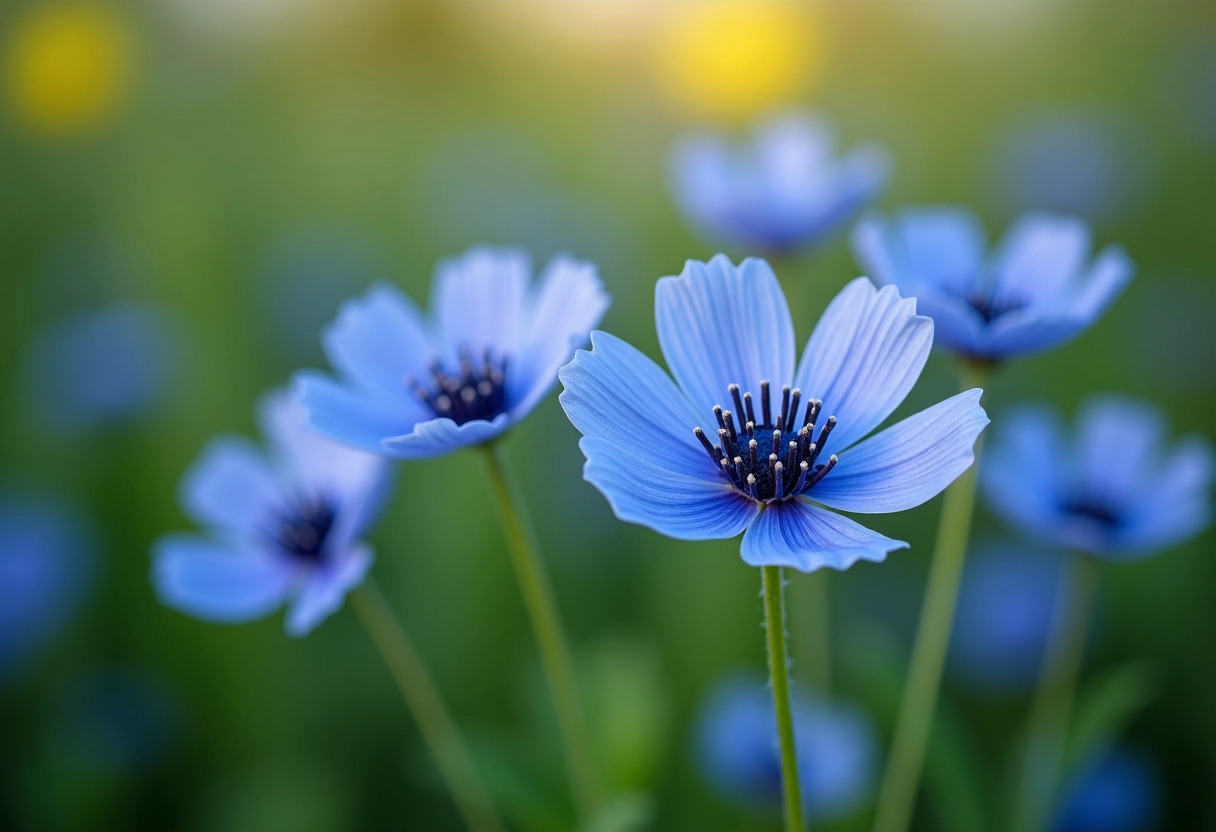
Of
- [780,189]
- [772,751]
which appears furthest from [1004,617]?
[780,189]

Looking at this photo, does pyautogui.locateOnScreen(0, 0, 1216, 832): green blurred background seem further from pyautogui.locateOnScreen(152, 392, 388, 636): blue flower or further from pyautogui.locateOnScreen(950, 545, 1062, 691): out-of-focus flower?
pyautogui.locateOnScreen(152, 392, 388, 636): blue flower

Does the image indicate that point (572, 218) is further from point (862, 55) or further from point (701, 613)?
point (862, 55)

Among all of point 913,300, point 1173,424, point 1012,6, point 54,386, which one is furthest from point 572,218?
point 1012,6

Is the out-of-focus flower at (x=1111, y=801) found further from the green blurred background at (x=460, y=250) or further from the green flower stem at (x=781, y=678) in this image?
the green flower stem at (x=781, y=678)

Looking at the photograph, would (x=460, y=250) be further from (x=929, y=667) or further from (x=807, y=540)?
(x=807, y=540)

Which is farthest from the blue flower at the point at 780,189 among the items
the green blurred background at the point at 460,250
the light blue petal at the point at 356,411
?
the light blue petal at the point at 356,411

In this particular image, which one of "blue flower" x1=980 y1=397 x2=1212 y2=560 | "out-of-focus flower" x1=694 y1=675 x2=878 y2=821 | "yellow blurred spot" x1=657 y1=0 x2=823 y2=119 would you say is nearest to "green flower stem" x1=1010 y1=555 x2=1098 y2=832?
"blue flower" x1=980 y1=397 x2=1212 y2=560
